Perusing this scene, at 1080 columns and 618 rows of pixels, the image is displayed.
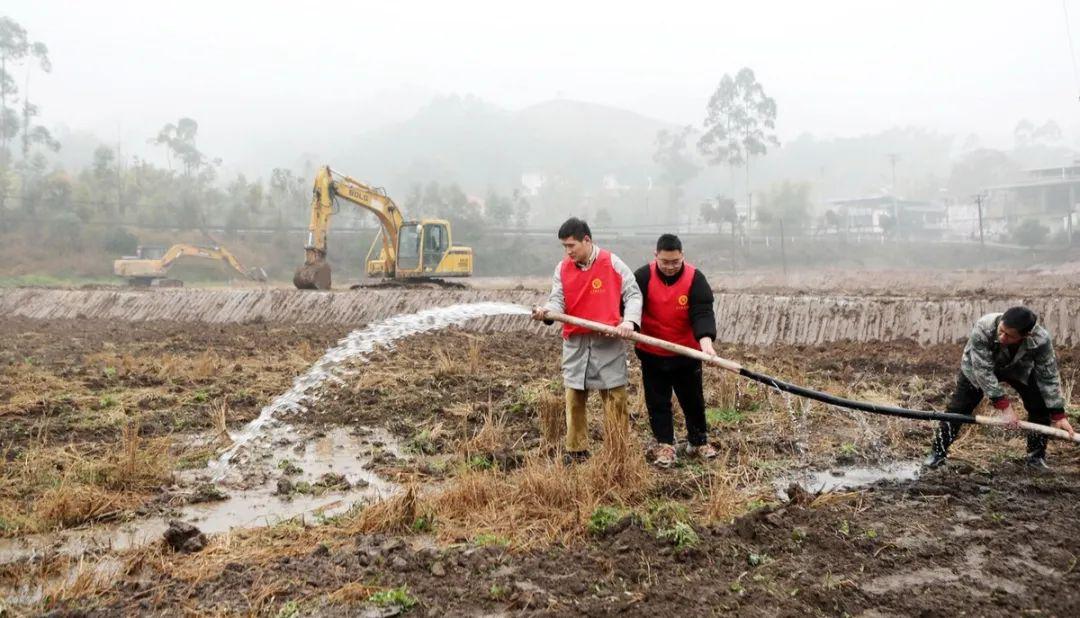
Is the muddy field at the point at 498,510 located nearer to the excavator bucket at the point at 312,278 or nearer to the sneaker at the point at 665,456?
the sneaker at the point at 665,456

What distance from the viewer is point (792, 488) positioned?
4871 mm

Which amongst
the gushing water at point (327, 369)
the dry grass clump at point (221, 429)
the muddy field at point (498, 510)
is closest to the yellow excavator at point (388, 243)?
the gushing water at point (327, 369)

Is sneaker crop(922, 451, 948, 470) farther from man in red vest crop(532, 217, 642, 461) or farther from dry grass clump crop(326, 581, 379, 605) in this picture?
dry grass clump crop(326, 581, 379, 605)

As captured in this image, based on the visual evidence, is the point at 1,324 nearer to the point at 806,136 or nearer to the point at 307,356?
the point at 307,356

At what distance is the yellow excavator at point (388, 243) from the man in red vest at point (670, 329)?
16.1 metres

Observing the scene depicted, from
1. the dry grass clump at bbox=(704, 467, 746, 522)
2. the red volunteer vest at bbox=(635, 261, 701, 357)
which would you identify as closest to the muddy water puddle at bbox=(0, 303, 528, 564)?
the dry grass clump at bbox=(704, 467, 746, 522)

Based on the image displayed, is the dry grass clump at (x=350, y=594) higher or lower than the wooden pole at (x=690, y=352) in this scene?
lower

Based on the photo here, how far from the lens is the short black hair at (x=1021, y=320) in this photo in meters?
5.09

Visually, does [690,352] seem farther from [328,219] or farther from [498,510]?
[328,219]

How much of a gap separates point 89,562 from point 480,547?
1.87 m

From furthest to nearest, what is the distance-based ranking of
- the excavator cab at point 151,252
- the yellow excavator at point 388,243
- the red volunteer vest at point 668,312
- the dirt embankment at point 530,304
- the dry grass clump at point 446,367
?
the excavator cab at point 151,252
the yellow excavator at point 388,243
the dirt embankment at point 530,304
the dry grass clump at point 446,367
the red volunteer vest at point 668,312

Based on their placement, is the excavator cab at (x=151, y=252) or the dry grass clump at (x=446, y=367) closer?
the dry grass clump at (x=446, y=367)

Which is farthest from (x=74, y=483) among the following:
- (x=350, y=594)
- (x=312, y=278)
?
(x=312, y=278)

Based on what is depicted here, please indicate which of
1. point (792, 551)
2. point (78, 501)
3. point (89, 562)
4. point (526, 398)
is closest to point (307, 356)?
point (526, 398)
